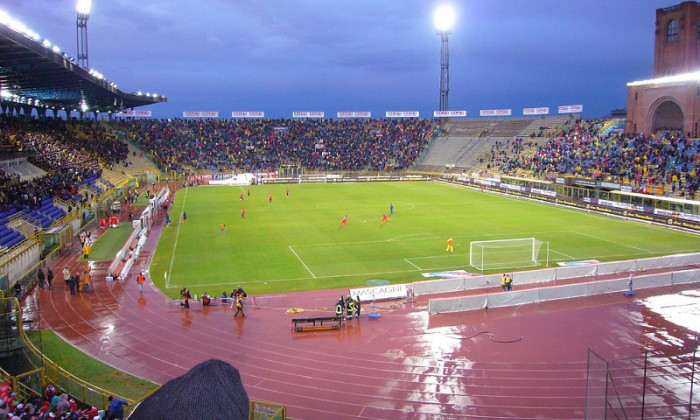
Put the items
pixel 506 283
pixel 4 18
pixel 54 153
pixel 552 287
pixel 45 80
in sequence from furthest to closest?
pixel 54 153 → pixel 45 80 → pixel 4 18 → pixel 506 283 → pixel 552 287

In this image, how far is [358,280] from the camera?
91.9 feet

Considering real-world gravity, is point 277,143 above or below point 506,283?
above

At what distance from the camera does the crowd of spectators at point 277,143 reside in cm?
9012

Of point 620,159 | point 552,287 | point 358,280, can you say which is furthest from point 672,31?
point 358,280

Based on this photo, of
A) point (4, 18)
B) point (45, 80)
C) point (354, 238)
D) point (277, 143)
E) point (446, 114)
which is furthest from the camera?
point (446, 114)

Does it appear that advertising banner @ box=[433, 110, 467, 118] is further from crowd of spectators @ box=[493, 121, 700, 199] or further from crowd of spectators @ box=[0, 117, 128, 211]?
crowd of spectators @ box=[0, 117, 128, 211]

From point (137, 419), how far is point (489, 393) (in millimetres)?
14642

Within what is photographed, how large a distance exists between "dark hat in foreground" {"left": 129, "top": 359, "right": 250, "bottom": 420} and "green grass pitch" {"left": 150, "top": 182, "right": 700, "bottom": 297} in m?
23.5

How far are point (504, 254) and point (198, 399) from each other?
3104 centimetres

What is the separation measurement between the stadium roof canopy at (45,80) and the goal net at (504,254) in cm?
2910

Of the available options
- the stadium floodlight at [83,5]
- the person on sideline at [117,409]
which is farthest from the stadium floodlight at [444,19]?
→ the person on sideline at [117,409]

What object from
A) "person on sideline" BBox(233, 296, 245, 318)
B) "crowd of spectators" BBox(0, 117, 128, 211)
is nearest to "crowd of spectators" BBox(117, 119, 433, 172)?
"crowd of spectators" BBox(0, 117, 128, 211)

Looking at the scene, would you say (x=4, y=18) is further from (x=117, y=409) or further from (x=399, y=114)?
(x=399, y=114)

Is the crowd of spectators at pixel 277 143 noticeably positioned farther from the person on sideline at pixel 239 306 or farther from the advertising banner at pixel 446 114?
the person on sideline at pixel 239 306
